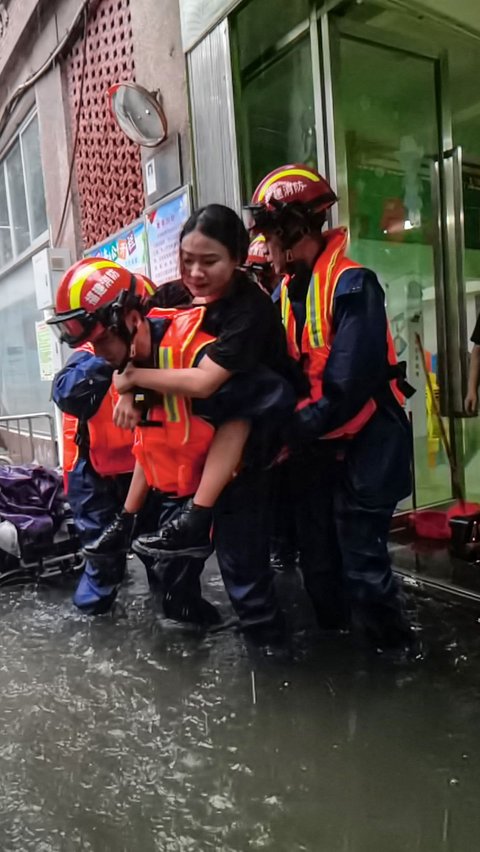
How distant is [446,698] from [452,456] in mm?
2337

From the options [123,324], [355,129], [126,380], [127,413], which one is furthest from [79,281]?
[355,129]

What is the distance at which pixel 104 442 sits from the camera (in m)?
2.84

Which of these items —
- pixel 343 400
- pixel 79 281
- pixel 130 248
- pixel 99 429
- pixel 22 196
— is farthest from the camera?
pixel 22 196

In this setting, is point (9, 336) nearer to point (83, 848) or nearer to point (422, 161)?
point (422, 161)

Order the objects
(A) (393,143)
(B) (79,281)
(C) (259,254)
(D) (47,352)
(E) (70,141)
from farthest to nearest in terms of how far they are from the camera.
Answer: (D) (47,352)
(E) (70,141)
(A) (393,143)
(C) (259,254)
(B) (79,281)

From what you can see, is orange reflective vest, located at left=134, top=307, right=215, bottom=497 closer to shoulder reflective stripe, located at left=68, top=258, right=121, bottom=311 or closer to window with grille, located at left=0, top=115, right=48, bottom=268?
shoulder reflective stripe, located at left=68, top=258, right=121, bottom=311

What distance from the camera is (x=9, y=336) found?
8828 millimetres

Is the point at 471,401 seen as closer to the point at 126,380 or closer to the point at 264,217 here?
the point at 264,217

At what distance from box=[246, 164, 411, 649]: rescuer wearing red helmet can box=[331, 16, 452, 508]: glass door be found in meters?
1.39

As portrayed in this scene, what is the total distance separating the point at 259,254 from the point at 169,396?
1.07 meters

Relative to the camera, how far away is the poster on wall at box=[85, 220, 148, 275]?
4605 millimetres

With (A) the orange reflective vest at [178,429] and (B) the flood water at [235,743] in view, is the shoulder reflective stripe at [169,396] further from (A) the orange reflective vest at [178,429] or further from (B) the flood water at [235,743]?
(B) the flood water at [235,743]

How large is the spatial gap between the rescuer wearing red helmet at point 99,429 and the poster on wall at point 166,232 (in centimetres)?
135

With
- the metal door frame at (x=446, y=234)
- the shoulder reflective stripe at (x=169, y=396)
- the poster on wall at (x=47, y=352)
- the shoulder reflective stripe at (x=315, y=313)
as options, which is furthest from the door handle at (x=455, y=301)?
the poster on wall at (x=47, y=352)
